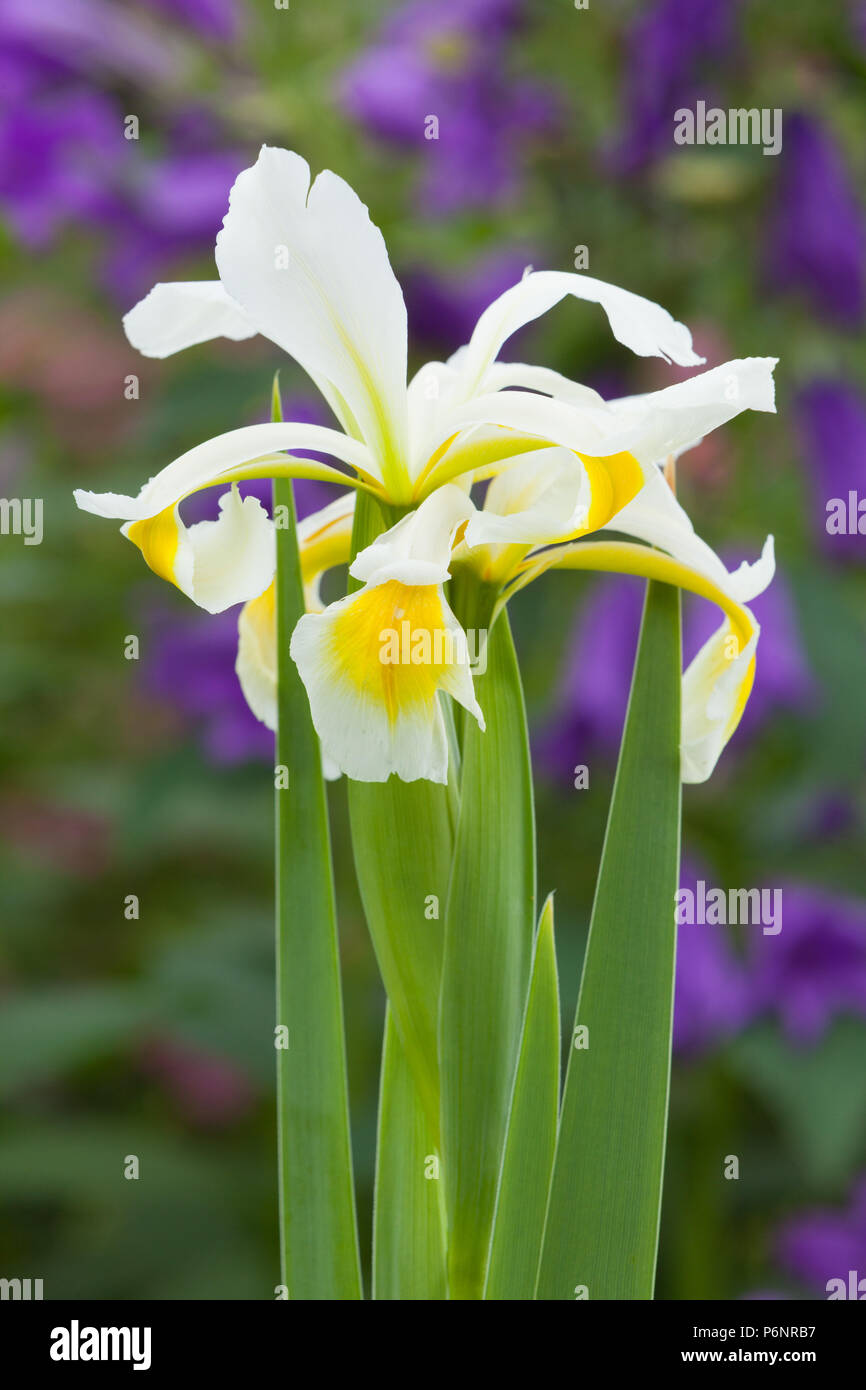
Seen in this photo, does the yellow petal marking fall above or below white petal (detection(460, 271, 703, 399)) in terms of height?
below

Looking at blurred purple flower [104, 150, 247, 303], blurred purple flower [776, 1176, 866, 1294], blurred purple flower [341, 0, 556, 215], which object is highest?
blurred purple flower [341, 0, 556, 215]

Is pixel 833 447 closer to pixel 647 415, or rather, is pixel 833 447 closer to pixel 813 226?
pixel 813 226

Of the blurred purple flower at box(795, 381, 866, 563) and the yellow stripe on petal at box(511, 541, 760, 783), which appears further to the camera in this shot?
the blurred purple flower at box(795, 381, 866, 563)

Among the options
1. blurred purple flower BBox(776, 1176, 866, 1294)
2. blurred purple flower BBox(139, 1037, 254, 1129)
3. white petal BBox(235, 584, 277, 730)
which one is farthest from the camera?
blurred purple flower BBox(139, 1037, 254, 1129)

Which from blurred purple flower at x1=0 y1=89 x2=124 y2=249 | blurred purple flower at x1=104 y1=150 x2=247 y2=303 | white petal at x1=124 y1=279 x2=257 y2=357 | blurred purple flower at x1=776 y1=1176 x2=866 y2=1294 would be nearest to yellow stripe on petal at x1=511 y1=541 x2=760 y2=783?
white petal at x1=124 y1=279 x2=257 y2=357

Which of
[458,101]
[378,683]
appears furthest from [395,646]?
[458,101]

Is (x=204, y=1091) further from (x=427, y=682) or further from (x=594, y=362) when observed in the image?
(x=427, y=682)

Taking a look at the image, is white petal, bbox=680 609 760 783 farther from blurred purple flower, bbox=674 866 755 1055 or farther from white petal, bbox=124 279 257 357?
blurred purple flower, bbox=674 866 755 1055

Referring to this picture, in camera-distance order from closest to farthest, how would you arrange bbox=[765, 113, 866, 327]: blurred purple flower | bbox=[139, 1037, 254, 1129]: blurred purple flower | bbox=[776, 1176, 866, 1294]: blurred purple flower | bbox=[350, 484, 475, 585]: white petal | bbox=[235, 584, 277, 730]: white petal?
bbox=[350, 484, 475, 585]: white petal < bbox=[235, 584, 277, 730]: white petal < bbox=[776, 1176, 866, 1294]: blurred purple flower < bbox=[765, 113, 866, 327]: blurred purple flower < bbox=[139, 1037, 254, 1129]: blurred purple flower
